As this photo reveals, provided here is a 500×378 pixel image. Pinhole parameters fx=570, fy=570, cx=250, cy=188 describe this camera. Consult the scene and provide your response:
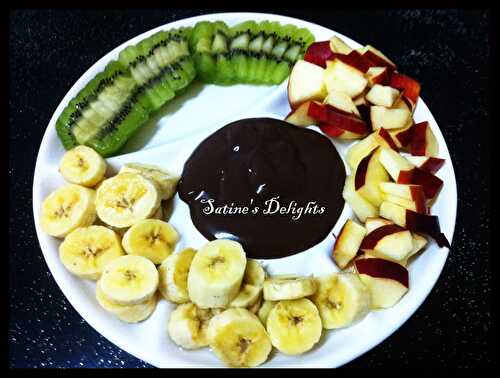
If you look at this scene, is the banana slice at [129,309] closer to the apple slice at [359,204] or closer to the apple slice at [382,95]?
the apple slice at [359,204]

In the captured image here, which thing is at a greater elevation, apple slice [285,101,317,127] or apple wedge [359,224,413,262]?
apple slice [285,101,317,127]

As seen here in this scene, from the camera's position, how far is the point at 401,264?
200 centimetres

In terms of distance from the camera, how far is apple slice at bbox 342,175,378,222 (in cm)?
209

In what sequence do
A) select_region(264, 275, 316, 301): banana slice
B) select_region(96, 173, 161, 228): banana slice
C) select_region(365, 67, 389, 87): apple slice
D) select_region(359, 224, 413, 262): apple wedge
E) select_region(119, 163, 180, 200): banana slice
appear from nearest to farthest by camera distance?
select_region(264, 275, 316, 301): banana slice, select_region(359, 224, 413, 262): apple wedge, select_region(96, 173, 161, 228): banana slice, select_region(119, 163, 180, 200): banana slice, select_region(365, 67, 389, 87): apple slice

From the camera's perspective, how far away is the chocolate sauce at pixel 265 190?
2.12m

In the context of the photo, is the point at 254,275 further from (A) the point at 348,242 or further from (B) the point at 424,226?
(B) the point at 424,226

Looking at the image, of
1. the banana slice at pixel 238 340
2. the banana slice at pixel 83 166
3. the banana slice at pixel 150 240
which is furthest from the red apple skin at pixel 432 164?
the banana slice at pixel 83 166

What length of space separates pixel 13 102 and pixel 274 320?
A: 1755 millimetres

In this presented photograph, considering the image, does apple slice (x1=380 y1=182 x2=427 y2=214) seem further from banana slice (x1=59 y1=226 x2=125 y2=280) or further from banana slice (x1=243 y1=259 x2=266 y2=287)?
banana slice (x1=59 y1=226 x2=125 y2=280)

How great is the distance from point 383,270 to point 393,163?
0.41m

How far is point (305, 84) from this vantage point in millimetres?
2320

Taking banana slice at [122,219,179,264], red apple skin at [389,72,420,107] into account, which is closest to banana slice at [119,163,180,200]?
banana slice at [122,219,179,264]

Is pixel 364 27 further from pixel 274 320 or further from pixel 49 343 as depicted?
pixel 49 343

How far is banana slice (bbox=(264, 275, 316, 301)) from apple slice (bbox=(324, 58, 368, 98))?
81cm
